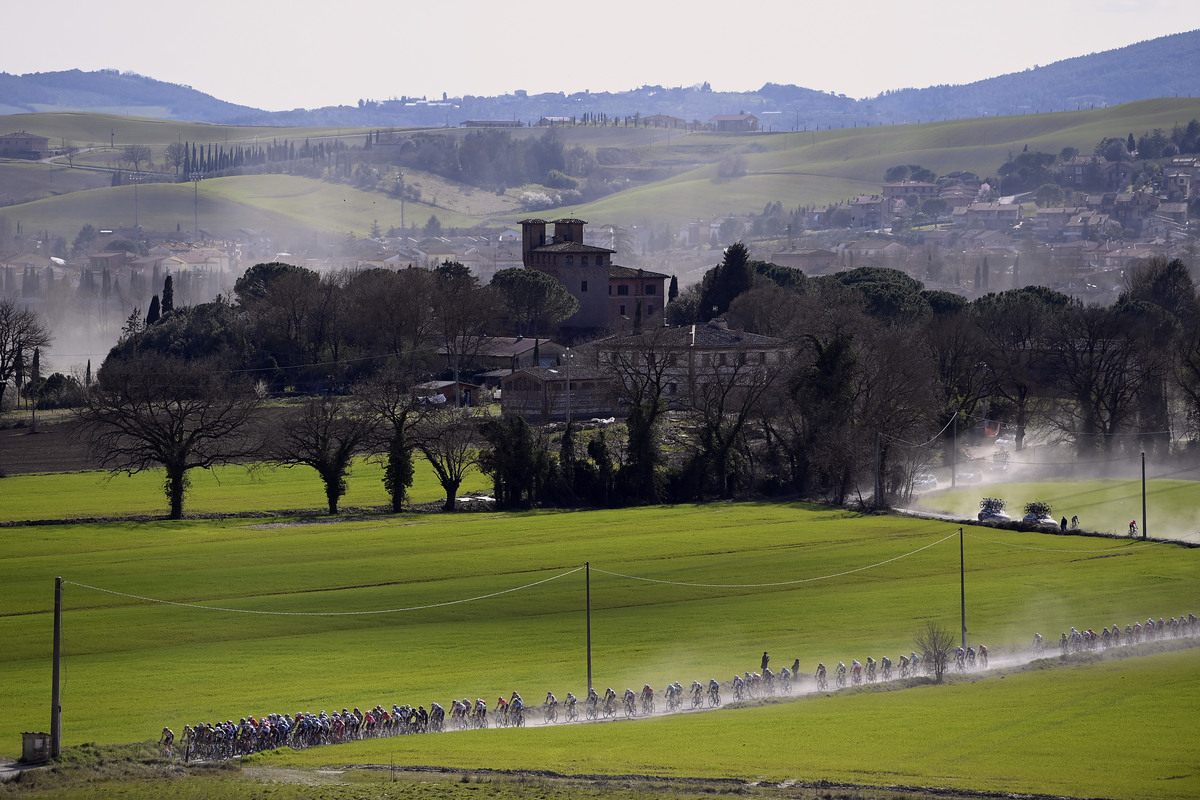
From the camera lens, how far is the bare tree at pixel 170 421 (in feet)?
207

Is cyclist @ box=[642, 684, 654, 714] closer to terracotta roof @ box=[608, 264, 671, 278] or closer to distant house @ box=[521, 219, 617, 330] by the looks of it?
distant house @ box=[521, 219, 617, 330]

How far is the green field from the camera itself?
29.8 m

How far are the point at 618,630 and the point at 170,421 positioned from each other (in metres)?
33.3

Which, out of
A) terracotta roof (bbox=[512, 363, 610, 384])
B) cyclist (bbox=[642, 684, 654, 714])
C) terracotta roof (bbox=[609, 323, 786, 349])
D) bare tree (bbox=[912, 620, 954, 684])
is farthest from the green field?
terracotta roof (bbox=[609, 323, 786, 349])

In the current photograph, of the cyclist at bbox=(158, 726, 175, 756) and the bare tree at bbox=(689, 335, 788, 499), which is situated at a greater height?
the bare tree at bbox=(689, 335, 788, 499)

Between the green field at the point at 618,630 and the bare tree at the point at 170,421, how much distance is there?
6102 mm

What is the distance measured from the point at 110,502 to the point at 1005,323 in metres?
61.1

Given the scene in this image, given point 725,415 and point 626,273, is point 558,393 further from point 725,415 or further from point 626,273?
point 626,273

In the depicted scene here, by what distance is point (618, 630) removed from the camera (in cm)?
4106

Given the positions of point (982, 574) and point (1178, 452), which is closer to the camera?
point (982, 574)

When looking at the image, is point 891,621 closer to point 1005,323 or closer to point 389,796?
point 389,796

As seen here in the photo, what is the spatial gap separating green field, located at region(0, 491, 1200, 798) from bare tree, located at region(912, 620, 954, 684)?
2.65 ft

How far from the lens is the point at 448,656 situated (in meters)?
38.0

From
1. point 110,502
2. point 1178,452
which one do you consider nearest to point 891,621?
point 110,502
